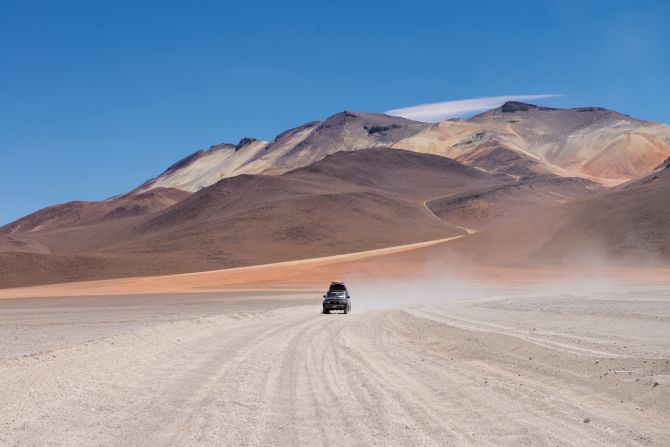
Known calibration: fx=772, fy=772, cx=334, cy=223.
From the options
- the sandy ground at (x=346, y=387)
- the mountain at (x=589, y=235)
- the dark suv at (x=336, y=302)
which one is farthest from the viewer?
the mountain at (x=589, y=235)

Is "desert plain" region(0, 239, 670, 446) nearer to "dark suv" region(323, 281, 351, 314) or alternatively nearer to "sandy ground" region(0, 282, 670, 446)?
"sandy ground" region(0, 282, 670, 446)

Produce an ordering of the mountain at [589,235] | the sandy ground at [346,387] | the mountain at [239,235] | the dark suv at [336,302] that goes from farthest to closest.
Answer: the mountain at [239,235] → the mountain at [589,235] → the dark suv at [336,302] → the sandy ground at [346,387]

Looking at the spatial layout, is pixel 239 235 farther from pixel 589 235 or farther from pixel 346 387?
pixel 346 387

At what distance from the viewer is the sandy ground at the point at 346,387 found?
30.9 feet

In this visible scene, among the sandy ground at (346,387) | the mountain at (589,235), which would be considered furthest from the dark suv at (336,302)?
the mountain at (589,235)

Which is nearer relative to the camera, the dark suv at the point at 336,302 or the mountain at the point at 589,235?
the dark suv at the point at 336,302

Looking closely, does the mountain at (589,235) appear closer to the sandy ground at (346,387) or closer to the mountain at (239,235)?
the mountain at (239,235)

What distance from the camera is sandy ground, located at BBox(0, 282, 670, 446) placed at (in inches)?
371

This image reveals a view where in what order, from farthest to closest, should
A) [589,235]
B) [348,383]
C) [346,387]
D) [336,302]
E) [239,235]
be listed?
1. [239,235]
2. [589,235]
3. [336,302]
4. [348,383]
5. [346,387]

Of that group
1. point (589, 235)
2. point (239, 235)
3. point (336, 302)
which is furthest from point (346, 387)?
→ point (239, 235)

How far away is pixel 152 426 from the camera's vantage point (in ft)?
32.4

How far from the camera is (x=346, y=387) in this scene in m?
12.9

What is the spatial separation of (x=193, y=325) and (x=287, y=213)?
446 feet

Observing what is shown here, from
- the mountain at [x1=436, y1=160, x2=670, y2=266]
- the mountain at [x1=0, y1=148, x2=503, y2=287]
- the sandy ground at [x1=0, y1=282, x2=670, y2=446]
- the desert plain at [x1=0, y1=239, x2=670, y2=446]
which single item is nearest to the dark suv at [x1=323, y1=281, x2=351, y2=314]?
the desert plain at [x1=0, y1=239, x2=670, y2=446]
